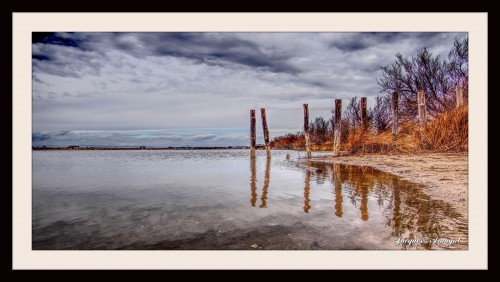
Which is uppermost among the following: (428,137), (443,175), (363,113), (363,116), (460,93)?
(460,93)

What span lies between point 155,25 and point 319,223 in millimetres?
3954

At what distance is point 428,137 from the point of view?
419 inches

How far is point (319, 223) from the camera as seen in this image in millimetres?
3963

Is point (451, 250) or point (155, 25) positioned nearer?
point (451, 250)

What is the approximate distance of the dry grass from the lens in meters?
8.62

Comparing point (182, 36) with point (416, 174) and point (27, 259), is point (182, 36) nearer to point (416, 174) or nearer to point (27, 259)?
point (27, 259)

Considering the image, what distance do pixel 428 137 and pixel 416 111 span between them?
1.94 m

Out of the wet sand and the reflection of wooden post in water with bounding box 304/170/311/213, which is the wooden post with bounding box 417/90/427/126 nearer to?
the wet sand

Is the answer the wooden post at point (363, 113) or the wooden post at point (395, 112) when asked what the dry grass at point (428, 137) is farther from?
the wooden post at point (363, 113)

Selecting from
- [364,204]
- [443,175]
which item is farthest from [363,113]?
[364,204]

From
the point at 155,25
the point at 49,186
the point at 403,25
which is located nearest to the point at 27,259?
the point at 155,25

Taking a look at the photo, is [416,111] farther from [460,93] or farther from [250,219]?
[250,219]

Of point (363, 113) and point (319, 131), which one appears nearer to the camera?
point (363, 113)

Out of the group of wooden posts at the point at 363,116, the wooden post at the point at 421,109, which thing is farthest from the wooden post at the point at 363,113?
the wooden post at the point at 421,109
